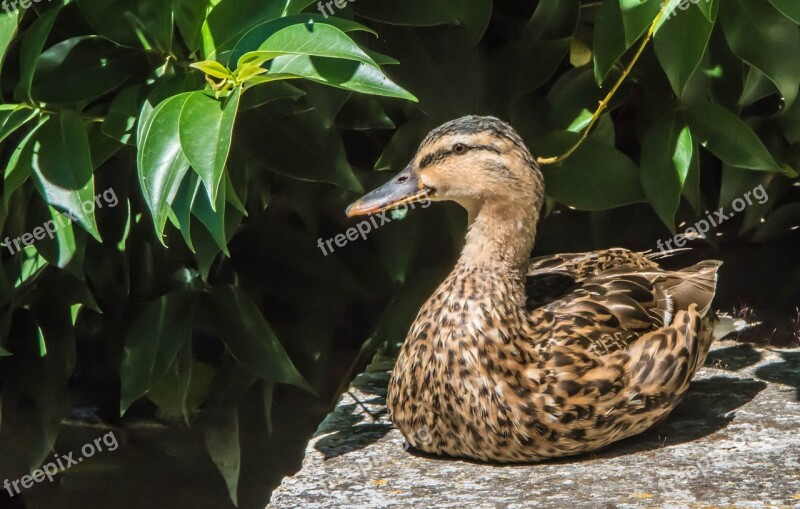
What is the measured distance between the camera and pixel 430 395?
3.54 m

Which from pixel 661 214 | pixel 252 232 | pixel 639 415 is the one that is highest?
pixel 252 232

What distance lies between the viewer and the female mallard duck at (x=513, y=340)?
3.44m

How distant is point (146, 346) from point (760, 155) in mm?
2147

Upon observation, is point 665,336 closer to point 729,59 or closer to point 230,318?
point 729,59

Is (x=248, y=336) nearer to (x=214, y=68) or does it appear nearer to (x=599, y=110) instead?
(x=214, y=68)

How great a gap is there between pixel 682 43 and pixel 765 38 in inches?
12.3

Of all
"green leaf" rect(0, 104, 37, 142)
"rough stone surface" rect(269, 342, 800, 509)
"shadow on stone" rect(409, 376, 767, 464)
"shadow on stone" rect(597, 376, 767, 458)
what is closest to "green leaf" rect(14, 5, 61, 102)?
"green leaf" rect(0, 104, 37, 142)

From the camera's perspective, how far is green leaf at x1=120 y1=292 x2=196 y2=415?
4000mm

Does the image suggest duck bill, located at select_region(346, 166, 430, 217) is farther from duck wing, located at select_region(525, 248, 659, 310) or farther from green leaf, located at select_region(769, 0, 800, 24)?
green leaf, located at select_region(769, 0, 800, 24)

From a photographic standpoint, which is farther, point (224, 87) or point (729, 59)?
point (729, 59)

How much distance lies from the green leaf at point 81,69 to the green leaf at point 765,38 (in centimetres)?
186

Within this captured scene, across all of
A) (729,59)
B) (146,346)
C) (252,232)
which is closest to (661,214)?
(729,59)

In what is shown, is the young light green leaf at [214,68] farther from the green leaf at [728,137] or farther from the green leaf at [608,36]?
the green leaf at [728,137]

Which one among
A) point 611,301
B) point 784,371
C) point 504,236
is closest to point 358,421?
point 504,236
